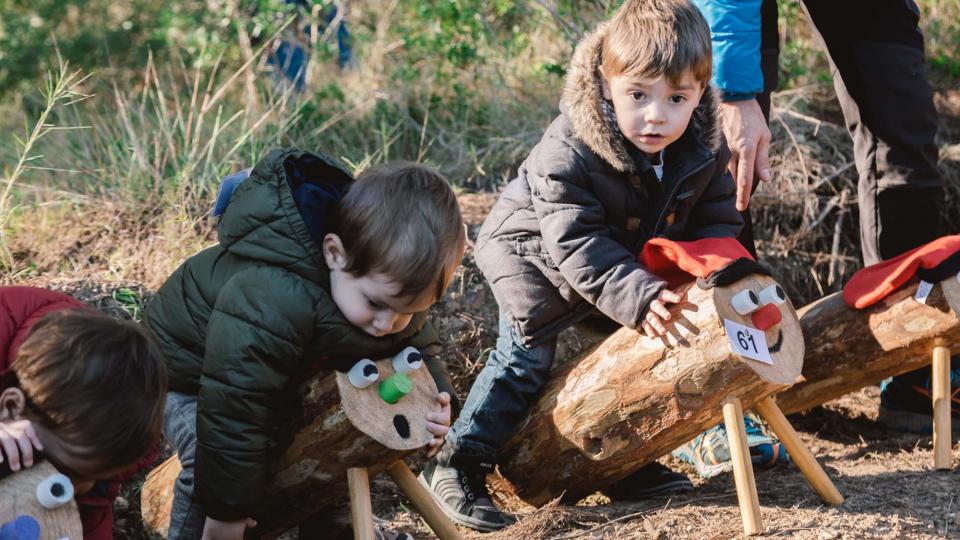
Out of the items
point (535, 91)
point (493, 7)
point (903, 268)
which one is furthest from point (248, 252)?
point (493, 7)

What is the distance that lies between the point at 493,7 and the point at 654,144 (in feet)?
11.1

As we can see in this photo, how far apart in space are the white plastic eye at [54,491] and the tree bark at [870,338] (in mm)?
2531

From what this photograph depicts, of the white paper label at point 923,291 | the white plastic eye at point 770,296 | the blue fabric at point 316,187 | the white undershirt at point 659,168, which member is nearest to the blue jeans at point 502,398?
the white undershirt at point 659,168

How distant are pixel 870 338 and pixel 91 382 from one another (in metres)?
2.55

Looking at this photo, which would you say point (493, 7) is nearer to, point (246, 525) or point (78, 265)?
point (78, 265)

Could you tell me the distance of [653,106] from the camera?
318 cm

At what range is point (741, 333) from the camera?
2998 millimetres

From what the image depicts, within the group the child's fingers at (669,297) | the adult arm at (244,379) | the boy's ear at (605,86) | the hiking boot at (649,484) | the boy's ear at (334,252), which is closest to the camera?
the adult arm at (244,379)

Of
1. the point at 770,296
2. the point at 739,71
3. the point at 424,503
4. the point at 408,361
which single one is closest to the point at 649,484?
the point at 770,296

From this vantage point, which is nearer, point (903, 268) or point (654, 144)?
point (654, 144)

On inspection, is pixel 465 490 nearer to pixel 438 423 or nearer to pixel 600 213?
pixel 438 423

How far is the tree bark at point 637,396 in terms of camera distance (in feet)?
9.87

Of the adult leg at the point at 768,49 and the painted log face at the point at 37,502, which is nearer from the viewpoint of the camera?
the painted log face at the point at 37,502

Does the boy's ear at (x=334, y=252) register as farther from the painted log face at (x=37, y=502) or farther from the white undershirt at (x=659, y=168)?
the white undershirt at (x=659, y=168)
